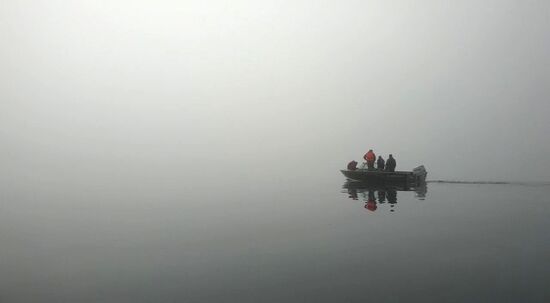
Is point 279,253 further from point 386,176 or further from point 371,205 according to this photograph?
point 386,176

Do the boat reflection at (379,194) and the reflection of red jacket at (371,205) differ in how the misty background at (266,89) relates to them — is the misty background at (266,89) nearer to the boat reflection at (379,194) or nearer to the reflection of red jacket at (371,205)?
the boat reflection at (379,194)

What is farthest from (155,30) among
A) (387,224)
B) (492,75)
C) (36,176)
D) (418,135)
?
(418,135)

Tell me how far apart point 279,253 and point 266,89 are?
40568 millimetres

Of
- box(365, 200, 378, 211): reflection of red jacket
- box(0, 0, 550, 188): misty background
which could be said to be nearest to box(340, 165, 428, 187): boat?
box(365, 200, 378, 211): reflection of red jacket

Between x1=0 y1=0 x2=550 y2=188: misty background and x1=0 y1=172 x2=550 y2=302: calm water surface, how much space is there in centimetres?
1193

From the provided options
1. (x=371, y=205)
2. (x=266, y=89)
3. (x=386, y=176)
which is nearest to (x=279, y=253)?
(x=371, y=205)

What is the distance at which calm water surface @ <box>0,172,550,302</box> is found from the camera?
239 inches

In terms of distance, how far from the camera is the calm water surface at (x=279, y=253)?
6.07 meters

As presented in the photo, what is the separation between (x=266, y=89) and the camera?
157 feet

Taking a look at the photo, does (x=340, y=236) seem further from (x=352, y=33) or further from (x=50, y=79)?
(x=50, y=79)

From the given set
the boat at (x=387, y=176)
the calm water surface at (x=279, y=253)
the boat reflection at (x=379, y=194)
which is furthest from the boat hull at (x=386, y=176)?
the calm water surface at (x=279, y=253)

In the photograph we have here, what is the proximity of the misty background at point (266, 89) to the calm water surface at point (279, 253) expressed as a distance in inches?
470

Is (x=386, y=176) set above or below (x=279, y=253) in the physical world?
above

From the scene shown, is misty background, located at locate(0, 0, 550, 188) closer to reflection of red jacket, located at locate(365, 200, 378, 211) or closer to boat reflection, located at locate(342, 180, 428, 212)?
boat reflection, located at locate(342, 180, 428, 212)
